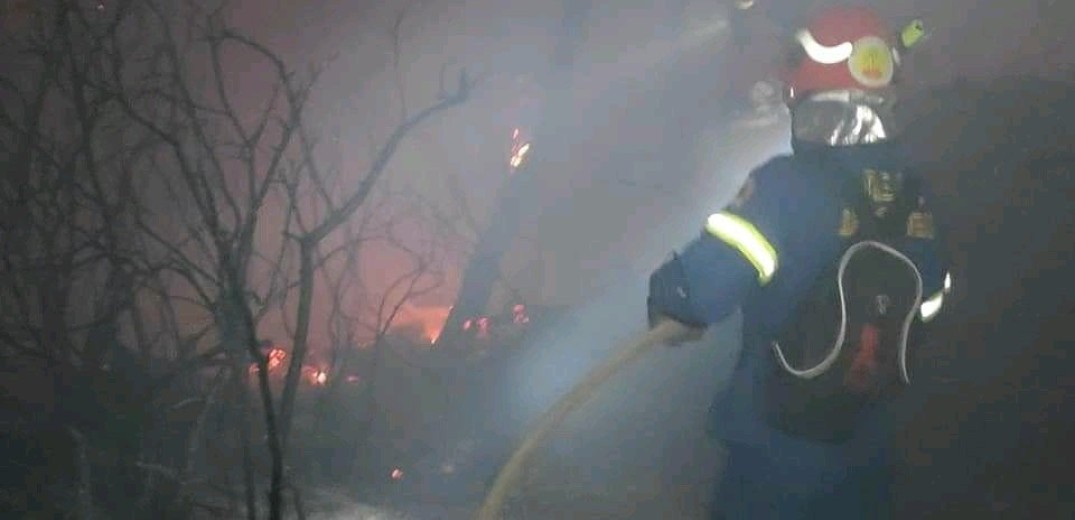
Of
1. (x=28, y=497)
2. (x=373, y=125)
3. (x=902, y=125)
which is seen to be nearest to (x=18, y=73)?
(x=373, y=125)

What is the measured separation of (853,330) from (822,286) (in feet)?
0.39

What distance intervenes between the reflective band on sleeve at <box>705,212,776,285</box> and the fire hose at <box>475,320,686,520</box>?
218 millimetres

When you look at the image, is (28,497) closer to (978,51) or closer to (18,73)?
(18,73)

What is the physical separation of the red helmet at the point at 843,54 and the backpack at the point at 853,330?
0.27 metres

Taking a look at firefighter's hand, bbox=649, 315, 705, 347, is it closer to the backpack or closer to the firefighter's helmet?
the backpack

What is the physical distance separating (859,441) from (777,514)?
273mm

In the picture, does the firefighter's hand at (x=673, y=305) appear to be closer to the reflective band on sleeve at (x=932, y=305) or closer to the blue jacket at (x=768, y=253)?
the blue jacket at (x=768, y=253)

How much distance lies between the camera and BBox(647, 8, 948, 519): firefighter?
250 cm

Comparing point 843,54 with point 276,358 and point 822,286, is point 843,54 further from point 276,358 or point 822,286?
point 276,358

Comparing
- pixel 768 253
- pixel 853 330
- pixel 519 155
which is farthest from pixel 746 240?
pixel 519 155

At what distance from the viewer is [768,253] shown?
254cm

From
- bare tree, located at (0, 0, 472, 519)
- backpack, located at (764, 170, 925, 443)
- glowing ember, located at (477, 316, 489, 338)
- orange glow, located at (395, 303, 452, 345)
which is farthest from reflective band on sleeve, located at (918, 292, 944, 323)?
orange glow, located at (395, 303, 452, 345)

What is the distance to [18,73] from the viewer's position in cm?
575

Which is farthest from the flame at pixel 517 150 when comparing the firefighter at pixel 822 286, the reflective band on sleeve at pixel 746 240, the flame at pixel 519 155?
the reflective band on sleeve at pixel 746 240
